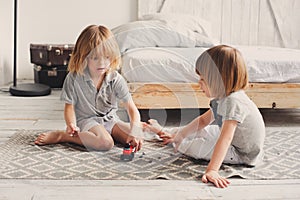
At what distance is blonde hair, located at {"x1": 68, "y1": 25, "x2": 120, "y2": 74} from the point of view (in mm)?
1871

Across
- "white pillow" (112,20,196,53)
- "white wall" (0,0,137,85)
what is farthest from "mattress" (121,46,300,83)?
"white wall" (0,0,137,85)

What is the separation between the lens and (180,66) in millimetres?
2449

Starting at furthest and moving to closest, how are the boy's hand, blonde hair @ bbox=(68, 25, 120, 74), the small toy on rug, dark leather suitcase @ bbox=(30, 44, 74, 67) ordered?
dark leather suitcase @ bbox=(30, 44, 74, 67) < blonde hair @ bbox=(68, 25, 120, 74) < the small toy on rug < the boy's hand

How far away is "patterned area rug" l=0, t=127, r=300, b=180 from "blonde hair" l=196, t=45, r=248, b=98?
30 centimetres

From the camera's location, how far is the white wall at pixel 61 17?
160 inches

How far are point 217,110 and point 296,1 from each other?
107 inches

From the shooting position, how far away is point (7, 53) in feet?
13.0

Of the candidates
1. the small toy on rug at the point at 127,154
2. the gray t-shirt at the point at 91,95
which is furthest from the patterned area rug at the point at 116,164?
the gray t-shirt at the point at 91,95

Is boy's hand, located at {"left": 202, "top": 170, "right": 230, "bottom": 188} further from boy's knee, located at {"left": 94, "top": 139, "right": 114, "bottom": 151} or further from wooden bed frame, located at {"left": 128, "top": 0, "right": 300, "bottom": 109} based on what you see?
wooden bed frame, located at {"left": 128, "top": 0, "right": 300, "bottom": 109}

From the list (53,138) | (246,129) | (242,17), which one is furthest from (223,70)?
(242,17)

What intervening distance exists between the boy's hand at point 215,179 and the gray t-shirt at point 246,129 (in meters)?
0.22

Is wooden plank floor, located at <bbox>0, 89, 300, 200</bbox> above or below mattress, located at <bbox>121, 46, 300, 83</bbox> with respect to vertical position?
below

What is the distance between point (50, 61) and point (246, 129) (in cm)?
228

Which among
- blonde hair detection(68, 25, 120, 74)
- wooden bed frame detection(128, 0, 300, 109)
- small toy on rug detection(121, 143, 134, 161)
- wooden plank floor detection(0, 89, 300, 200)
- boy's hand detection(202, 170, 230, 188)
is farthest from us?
wooden bed frame detection(128, 0, 300, 109)
